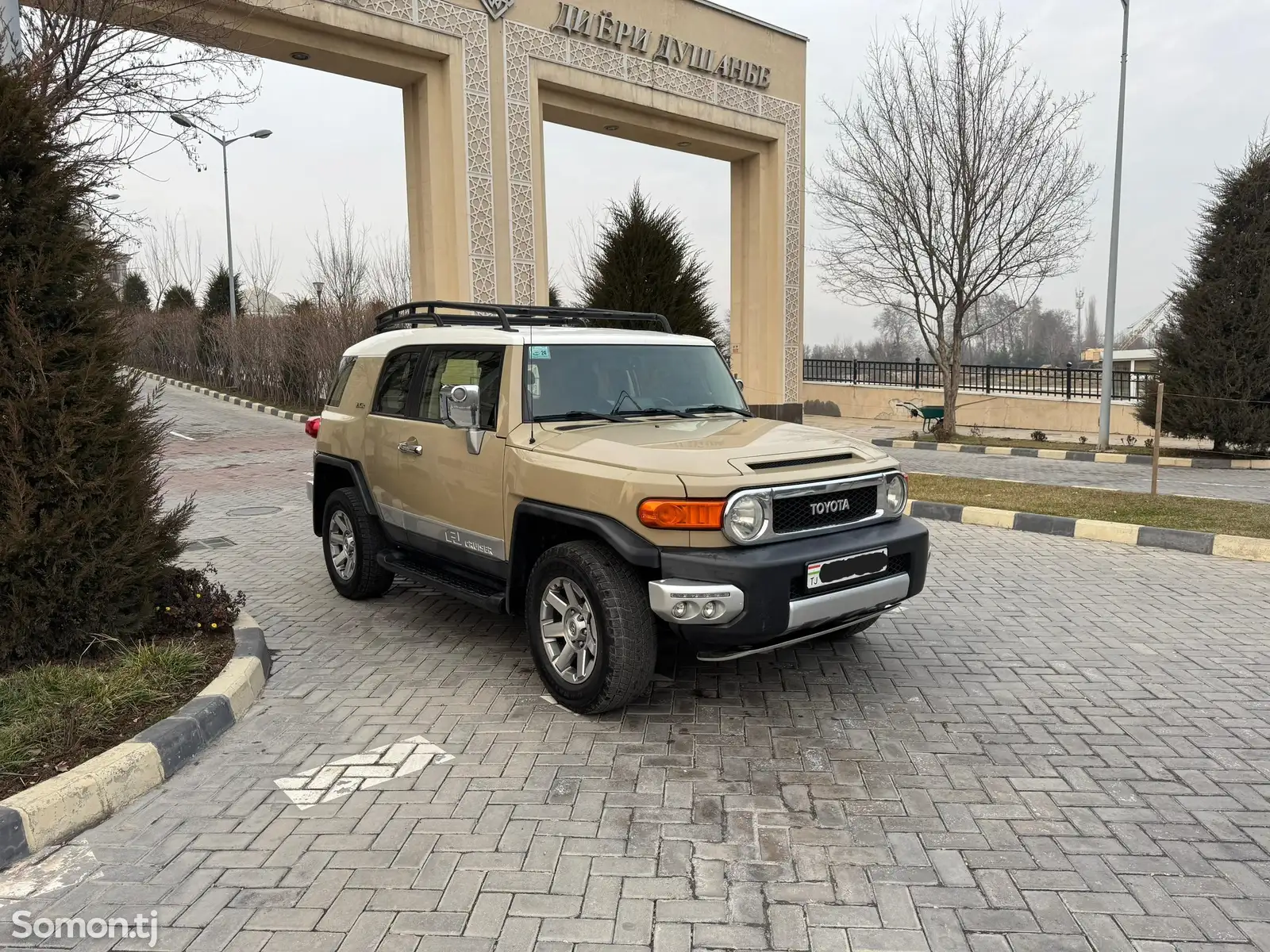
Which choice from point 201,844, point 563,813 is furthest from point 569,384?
point 201,844

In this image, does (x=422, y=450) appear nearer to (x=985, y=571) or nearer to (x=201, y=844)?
(x=201, y=844)

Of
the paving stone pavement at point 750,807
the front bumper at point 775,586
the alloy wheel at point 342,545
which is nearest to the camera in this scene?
the paving stone pavement at point 750,807

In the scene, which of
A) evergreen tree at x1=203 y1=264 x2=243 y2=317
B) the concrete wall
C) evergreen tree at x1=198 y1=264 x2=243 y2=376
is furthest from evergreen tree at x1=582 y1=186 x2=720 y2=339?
evergreen tree at x1=203 y1=264 x2=243 y2=317

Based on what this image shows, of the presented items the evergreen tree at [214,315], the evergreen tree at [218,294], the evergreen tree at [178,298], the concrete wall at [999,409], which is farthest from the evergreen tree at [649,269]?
the evergreen tree at [178,298]

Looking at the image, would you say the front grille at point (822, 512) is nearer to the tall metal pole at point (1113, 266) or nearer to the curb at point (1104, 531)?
the curb at point (1104, 531)

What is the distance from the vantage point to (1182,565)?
7.77 meters

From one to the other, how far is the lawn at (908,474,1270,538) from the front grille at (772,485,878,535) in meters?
5.72

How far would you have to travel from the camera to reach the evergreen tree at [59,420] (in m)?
4.25

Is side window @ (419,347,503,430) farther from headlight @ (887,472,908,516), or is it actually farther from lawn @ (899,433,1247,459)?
lawn @ (899,433,1247,459)

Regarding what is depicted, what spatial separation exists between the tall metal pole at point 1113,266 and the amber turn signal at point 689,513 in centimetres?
1621

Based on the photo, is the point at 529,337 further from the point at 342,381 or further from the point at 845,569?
the point at 342,381

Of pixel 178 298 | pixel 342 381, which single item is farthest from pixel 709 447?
pixel 178 298

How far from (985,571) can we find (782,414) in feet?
48.7

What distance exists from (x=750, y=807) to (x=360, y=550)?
3812mm
